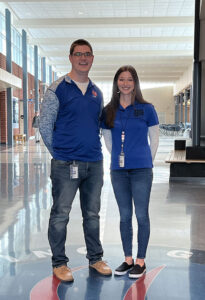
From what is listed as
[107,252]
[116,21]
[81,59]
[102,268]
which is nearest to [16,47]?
[116,21]

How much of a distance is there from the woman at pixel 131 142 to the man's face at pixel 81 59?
0.26 m

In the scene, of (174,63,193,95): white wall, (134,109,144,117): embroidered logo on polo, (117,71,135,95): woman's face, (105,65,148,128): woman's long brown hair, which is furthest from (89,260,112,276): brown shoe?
(174,63,193,95): white wall

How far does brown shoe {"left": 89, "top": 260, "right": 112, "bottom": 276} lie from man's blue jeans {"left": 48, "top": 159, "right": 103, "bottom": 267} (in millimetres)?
42

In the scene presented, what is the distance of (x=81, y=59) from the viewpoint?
298 centimetres

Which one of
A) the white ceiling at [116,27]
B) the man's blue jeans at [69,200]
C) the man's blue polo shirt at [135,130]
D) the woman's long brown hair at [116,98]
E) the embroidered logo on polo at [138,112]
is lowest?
the man's blue jeans at [69,200]

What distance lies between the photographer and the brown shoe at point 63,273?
9.93 feet

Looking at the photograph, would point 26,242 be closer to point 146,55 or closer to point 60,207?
point 60,207

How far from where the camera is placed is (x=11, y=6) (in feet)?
61.3

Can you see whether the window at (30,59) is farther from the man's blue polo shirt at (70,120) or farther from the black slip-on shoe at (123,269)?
the black slip-on shoe at (123,269)

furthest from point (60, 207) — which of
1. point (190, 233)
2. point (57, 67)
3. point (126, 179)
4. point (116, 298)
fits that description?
point (57, 67)

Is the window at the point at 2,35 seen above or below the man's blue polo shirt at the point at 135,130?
above

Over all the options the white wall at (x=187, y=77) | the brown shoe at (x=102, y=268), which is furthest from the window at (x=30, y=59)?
the brown shoe at (x=102, y=268)

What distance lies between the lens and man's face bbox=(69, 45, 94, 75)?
2.98m

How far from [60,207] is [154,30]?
20.7 metres
